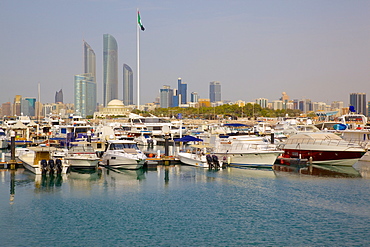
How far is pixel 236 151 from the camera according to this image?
43.2m

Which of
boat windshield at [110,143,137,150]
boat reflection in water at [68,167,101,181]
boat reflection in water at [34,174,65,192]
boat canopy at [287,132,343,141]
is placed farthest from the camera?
boat canopy at [287,132,343,141]

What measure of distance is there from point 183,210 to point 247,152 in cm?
1768

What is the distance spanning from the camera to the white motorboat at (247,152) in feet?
135

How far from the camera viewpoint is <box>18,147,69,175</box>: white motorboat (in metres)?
36.8

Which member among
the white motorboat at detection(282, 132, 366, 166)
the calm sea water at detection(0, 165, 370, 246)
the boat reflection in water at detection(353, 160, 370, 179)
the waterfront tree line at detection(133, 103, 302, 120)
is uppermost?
the waterfront tree line at detection(133, 103, 302, 120)

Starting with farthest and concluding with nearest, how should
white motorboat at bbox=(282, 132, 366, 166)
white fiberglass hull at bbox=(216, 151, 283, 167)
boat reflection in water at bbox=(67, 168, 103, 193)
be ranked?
white motorboat at bbox=(282, 132, 366, 166) → white fiberglass hull at bbox=(216, 151, 283, 167) → boat reflection in water at bbox=(67, 168, 103, 193)

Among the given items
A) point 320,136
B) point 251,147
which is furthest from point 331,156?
point 251,147

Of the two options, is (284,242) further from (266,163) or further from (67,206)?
(266,163)

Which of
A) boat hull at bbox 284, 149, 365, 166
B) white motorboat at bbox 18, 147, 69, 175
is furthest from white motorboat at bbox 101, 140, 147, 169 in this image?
boat hull at bbox 284, 149, 365, 166

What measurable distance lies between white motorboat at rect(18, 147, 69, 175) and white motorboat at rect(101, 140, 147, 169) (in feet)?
14.6

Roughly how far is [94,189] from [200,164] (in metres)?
13.7

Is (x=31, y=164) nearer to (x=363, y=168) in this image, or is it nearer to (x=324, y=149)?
(x=324, y=149)

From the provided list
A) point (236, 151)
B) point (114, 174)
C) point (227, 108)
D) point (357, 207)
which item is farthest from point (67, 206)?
point (227, 108)

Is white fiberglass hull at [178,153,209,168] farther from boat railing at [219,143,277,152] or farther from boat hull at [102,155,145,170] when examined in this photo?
boat hull at [102,155,145,170]
